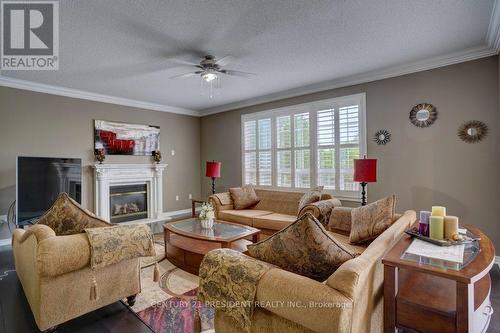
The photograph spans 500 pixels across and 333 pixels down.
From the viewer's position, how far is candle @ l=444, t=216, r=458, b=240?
5.98ft

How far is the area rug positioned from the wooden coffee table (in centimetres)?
15

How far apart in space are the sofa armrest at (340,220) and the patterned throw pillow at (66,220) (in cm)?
253

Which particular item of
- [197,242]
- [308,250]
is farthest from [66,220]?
[308,250]

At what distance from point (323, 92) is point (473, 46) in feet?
6.97

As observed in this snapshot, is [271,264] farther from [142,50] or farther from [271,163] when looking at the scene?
[271,163]

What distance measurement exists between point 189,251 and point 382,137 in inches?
133

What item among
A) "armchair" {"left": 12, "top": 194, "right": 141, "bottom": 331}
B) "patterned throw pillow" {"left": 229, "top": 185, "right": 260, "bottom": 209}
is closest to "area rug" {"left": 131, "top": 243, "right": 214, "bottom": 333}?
"armchair" {"left": 12, "top": 194, "right": 141, "bottom": 331}

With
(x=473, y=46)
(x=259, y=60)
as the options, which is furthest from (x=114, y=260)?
(x=473, y=46)

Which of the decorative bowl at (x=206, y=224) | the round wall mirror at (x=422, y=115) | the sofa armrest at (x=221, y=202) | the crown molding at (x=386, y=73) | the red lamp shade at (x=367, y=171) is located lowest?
the decorative bowl at (x=206, y=224)

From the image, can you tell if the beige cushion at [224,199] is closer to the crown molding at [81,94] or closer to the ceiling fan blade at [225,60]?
the ceiling fan blade at [225,60]

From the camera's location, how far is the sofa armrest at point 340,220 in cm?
317

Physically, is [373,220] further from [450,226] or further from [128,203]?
[128,203]

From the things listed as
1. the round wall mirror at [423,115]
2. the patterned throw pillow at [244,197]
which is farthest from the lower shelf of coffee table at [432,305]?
the patterned throw pillow at [244,197]

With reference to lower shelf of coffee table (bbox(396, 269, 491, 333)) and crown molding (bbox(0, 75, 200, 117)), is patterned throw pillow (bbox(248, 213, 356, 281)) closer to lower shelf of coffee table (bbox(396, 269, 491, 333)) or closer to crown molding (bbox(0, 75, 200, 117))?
lower shelf of coffee table (bbox(396, 269, 491, 333))
